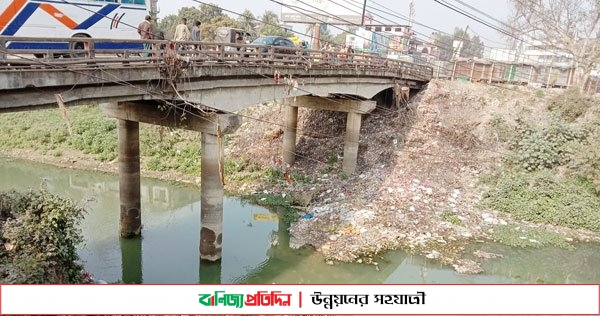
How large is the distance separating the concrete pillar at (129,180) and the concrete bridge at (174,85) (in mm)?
33

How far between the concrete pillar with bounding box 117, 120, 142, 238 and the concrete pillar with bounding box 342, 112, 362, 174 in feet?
31.0

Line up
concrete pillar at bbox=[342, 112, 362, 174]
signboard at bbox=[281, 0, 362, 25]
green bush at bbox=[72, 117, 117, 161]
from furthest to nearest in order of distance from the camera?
signboard at bbox=[281, 0, 362, 25]
green bush at bbox=[72, 117, 117, 161]
concrete pillar at bbox=[342, 112, 362, 174]

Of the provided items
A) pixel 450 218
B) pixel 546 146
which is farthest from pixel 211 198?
pixel 546 146

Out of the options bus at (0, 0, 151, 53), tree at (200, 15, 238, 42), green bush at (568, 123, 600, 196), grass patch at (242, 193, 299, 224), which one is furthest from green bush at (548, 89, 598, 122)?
tree at (200, 15, 238, 42)

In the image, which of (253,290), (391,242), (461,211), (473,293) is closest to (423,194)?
(461,211)

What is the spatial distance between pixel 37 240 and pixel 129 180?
6.36 m

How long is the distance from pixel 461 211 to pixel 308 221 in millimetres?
5903

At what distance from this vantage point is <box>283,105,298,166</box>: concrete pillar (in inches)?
864

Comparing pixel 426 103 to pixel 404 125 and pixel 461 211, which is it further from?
pixel 461 211

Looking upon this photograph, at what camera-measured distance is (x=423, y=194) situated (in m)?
18.4

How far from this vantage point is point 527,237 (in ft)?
52.6

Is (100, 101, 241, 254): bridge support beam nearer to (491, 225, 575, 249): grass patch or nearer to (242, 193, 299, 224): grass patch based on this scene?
(242, 193, 299, 224): grass patch

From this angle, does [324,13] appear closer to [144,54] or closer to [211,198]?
[144,54]

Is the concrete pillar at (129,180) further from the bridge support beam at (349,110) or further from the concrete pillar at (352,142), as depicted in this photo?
the concrete pillar at (352,142)
